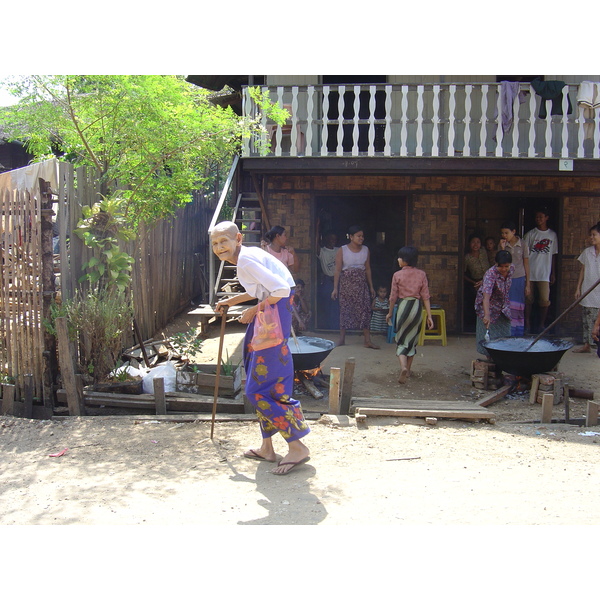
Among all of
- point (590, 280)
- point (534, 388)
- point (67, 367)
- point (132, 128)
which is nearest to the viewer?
point (67, 367)

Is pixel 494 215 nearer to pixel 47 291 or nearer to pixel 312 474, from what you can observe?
pixel 47 291

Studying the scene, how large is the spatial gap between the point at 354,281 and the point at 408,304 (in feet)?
5.65

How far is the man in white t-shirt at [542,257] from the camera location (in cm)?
985

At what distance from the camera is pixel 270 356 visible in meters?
4.45

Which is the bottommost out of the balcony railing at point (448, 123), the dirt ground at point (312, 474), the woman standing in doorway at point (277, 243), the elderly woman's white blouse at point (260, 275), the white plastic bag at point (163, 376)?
the dirt ground at point (312, 474)

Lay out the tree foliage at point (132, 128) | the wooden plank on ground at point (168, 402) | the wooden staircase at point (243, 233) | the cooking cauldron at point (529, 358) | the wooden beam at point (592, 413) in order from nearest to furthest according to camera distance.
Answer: the wooden beam at point (592, 413) → the wooden plank on ground at point (168, 402) → the tree foliage at point (132, 128) → the cooking cauldron at point (529, 358) → the wooden staircase at point (243, 233)

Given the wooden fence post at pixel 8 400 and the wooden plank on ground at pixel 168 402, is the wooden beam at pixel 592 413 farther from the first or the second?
the wooden fence post at pixel 8 400

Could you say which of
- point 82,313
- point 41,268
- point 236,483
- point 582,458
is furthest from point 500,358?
point 41,268

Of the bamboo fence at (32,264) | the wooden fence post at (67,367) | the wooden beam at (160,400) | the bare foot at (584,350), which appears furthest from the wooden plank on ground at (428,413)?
the bare foot at (584,350)

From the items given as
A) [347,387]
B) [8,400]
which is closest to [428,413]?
[347,387]

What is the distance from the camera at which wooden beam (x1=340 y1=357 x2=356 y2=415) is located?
5.82 meters

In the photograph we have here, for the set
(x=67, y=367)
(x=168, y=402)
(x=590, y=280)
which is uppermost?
(x=590, y=280)

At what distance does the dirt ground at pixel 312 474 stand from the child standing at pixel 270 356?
0.33m

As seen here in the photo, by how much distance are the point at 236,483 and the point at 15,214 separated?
359 centimetres
